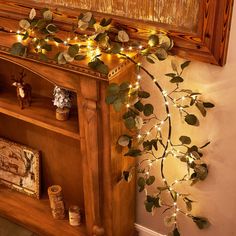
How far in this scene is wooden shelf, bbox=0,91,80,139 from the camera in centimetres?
192

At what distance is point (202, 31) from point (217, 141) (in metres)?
0.49

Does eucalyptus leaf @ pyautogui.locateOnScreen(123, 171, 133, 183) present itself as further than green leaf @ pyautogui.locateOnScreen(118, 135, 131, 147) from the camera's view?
Yes

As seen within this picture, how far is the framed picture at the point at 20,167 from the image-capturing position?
2.47 metres

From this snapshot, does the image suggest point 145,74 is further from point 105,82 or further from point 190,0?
point 190,0

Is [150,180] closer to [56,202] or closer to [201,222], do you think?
[201,222]

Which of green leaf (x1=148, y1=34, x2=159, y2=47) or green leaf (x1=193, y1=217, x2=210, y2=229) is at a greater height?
green leaf (x1=148, y1=34, x2=159, y2=47)

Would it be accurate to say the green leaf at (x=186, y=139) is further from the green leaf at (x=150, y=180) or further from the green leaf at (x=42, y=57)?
the green leaf at (x=42, y=57)

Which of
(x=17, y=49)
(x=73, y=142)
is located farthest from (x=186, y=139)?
(x=17, y=49)

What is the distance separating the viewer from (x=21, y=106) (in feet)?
6.75

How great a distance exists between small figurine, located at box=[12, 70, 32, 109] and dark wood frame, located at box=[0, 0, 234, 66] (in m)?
0.39

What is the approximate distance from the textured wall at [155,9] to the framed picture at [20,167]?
3.36 ft

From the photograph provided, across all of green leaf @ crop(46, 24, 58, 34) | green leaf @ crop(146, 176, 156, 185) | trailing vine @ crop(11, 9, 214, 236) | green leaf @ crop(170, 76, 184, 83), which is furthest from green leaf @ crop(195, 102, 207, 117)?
green leaf @ crop(46, 24, 58, 34)

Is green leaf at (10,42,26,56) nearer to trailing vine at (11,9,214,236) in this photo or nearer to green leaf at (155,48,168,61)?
trailing vine at (11,9,214,236)

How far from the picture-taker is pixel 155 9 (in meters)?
1.65
